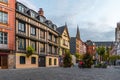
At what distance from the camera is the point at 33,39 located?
51250mm

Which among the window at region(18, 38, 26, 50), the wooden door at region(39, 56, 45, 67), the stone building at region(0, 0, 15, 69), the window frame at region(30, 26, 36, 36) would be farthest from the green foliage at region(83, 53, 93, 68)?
the wooden door at region(39, 56, 45, 67)

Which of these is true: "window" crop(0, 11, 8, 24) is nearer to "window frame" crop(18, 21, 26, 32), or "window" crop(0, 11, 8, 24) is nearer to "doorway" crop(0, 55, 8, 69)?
"window frame" crop(18, 21, 26, 32)

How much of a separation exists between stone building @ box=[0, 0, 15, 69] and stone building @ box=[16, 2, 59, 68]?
5.76 ft

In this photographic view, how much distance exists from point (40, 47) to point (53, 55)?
11.0 meters

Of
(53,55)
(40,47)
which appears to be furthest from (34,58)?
(53,55)

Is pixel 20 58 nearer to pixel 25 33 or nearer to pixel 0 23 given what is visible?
pixel 25 33

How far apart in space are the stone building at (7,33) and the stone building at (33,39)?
176 cm

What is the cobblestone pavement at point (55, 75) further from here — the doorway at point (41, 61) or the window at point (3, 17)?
the doorway at point (41, 61)

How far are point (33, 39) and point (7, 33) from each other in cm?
1058

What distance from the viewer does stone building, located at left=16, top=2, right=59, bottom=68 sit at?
1783 inches

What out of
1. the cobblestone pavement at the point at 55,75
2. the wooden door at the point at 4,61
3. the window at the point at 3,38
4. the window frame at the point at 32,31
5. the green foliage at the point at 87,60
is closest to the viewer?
the cobblestone pavement at the point at 55,75

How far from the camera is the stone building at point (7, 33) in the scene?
40.1 metres

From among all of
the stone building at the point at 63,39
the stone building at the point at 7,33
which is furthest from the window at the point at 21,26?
the stone building at the point at 63,39

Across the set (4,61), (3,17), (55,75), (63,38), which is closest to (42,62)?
(4,61)
